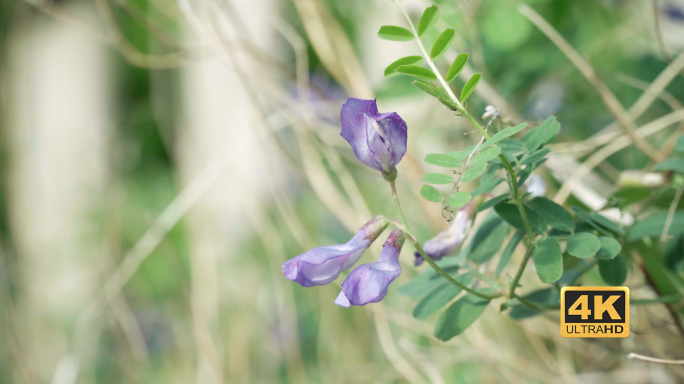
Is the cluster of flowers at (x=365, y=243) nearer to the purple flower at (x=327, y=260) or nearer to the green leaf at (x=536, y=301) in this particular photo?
the purple flower at (x=327, y=260)

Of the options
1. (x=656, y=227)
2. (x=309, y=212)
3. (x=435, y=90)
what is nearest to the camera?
(x=435, y=90)

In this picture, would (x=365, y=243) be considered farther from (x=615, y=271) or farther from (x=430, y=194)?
(x=615, y=271)

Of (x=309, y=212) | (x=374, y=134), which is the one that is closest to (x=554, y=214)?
(x=374, y=134)

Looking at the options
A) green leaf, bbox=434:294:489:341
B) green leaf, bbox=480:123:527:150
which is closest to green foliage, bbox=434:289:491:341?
green leaf, bbox=434:294:489:341

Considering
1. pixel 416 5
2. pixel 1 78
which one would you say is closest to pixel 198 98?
pixel 1 78

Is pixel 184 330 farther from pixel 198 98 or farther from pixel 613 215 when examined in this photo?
pixel 198 98
